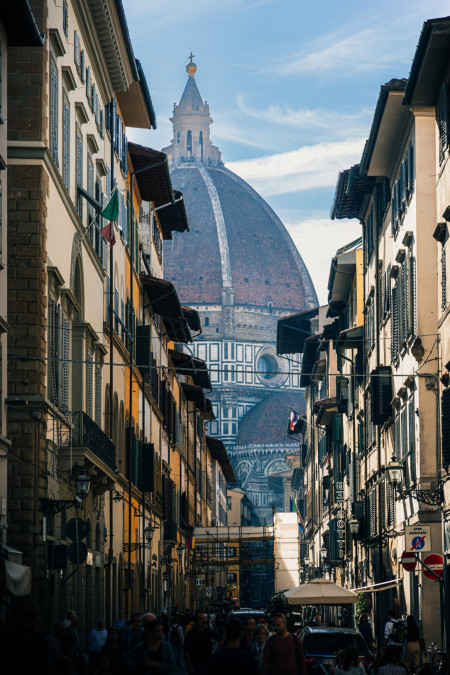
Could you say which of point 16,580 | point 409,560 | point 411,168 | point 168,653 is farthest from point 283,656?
point 411,168

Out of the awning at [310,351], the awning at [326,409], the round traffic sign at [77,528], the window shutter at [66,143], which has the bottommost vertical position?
the round traffic sign at [77,528]

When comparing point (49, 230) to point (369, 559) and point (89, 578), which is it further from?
point (369, 559)

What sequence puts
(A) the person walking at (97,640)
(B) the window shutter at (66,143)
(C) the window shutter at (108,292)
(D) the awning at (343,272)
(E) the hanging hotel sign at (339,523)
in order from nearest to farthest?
(A) the person walking at (97,640), (B) the window shutter at (66,143), (C) the window shutter at (108,292), (D) the awning at (343,272), (E) the hanging hotel sign at (339,523)

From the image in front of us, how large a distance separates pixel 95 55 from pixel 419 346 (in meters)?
9.17

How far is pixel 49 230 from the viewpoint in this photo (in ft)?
70.8

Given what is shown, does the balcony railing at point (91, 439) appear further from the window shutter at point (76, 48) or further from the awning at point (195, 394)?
the awning at point (195, 394)

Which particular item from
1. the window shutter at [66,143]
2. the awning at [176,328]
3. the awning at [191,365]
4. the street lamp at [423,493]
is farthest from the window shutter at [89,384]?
the awning at [176,328]

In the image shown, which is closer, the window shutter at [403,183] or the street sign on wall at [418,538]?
the street sign on wall at [418,538]

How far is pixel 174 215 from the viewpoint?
48031 mm

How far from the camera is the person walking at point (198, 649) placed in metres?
16.0

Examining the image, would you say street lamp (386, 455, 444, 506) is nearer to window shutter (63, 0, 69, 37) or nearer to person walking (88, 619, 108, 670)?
person walking (88, 619, 108, 670)

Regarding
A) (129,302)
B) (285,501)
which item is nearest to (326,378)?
(129,302)

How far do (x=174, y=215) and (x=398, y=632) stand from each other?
25929mm

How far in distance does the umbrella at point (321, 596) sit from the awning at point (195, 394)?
94.4 ft
